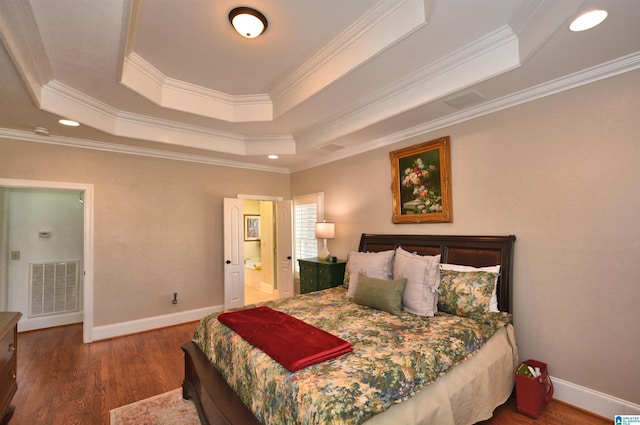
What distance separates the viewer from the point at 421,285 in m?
2.65

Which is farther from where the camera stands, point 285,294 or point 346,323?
point 285,294

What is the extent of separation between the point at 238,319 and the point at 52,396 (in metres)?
1.89

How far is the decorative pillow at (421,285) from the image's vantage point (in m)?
2.57

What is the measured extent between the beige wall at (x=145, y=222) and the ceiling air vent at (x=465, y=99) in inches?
143

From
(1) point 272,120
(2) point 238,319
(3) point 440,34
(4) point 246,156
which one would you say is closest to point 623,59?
(3) point 440,34

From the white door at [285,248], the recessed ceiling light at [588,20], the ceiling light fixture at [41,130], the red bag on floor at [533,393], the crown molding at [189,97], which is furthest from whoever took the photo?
the white door at [285,248]

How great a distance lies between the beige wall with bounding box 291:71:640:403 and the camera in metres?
2.12

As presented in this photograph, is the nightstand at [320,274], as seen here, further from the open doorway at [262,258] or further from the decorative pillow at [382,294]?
the open doorway at [262,258]

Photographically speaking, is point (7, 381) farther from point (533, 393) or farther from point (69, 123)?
point (533, 393)

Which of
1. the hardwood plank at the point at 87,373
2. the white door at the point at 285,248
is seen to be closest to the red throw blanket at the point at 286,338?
the hardwood plank at the point at 87,373

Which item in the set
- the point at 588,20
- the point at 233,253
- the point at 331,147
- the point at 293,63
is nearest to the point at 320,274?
the point at 233,253

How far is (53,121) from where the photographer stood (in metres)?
3.12

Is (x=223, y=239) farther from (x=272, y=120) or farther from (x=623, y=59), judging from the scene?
(x=623, y=59)

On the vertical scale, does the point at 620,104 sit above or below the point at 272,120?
below
